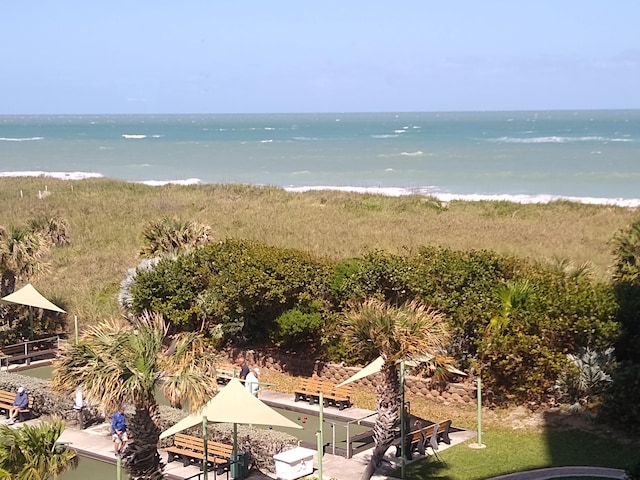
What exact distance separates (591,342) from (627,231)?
19.8 feet

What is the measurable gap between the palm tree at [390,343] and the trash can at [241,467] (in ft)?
8.85

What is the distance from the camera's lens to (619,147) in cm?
13250

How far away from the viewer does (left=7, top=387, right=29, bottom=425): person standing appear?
20.1 m

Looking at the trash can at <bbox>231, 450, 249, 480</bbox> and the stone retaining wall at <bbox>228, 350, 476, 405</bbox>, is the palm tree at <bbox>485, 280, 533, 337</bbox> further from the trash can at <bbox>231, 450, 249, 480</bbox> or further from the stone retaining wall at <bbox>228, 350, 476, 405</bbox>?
the trash can at <bbox>231, 450, 249, 480</bbox>

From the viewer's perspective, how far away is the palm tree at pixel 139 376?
41.0 ft

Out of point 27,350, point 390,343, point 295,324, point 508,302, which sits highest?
point 390,343

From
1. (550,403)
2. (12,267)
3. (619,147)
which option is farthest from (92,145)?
(550,403)

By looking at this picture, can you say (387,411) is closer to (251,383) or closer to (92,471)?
(251,383)

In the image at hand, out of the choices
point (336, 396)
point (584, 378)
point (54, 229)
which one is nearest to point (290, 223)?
point (54, 229)

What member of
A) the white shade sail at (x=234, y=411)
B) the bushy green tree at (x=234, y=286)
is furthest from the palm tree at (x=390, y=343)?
the bushy green tree at (x=234, y=286)

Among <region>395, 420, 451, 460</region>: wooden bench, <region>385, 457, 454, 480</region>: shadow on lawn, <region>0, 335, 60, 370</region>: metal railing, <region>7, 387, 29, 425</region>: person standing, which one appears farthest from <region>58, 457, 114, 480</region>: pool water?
<region>0, 335, 60, 370</region>: metal railing

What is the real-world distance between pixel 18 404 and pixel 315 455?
23.8 ft

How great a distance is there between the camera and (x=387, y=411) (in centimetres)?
1495

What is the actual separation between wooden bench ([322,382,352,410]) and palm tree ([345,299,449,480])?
245 inches
